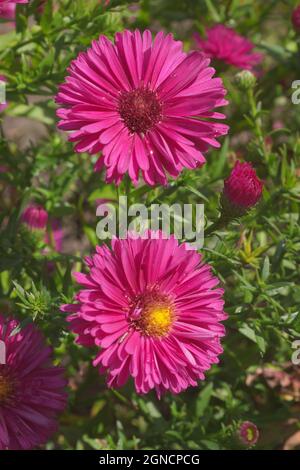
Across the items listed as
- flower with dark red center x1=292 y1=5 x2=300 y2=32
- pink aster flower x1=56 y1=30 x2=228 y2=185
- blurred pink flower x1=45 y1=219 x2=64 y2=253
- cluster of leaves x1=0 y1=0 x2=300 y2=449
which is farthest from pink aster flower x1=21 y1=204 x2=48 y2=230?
flower with dark red center x1=292 y1=5 x2=300 y2=32

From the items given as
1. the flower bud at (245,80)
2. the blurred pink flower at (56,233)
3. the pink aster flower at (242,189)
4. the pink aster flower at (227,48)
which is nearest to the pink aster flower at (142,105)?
the pink aster flower at (242,189)

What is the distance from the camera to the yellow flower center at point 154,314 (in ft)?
3.49

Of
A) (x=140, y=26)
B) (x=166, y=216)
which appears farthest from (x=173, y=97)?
(x=140, y=26)

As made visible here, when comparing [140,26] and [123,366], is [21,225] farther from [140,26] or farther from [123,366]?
[140,26]

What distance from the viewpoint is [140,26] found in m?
1.76

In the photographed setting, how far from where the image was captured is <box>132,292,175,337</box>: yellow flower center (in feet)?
3.49

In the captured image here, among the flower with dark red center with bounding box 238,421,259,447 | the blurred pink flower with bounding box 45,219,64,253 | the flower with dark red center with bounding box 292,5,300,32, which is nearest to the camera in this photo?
the flower with dark red center with bounding box 238,421,259,447

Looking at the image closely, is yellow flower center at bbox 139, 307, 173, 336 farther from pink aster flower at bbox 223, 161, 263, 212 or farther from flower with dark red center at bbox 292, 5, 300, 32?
flower with dark red center at bbox 292, 5, 300, 32

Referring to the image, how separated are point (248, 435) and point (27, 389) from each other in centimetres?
43

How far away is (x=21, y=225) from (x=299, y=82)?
76 cm

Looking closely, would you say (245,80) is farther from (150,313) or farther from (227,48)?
(150,313)

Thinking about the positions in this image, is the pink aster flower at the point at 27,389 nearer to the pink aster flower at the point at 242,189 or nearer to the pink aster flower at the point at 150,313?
the pink aster flower at the point at 150,313

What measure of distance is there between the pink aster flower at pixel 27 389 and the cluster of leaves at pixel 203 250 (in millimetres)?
43

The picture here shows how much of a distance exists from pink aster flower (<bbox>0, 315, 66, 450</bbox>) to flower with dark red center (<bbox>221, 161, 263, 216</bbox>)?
41cm
